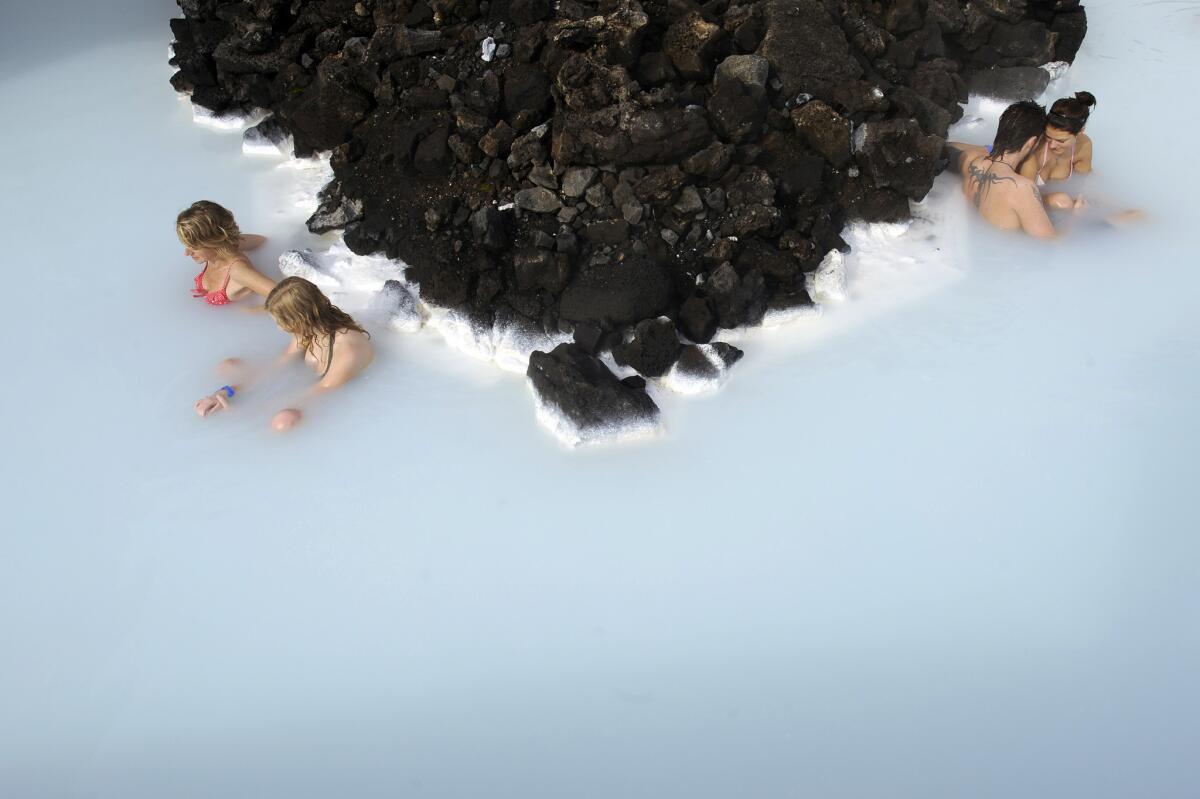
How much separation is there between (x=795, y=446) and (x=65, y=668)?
2.35 metres

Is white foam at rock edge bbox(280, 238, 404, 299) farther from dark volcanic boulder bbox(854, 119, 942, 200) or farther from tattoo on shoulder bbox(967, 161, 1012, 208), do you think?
tattoo on shoulder bbox(967, 161, 1012, 208)

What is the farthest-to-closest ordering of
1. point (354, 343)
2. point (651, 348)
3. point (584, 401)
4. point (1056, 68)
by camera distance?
point (1056, 68) < point (354, 343) < point (651, 348) < point (584, 401)

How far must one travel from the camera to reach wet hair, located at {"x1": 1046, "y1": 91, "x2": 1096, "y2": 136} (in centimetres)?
315

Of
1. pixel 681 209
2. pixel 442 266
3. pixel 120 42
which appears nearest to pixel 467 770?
pixel 442 266

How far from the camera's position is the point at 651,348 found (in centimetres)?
285

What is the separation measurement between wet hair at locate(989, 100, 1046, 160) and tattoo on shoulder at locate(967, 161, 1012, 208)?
0.37 feet

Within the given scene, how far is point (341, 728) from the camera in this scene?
2326 millimetres

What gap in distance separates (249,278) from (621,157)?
146 cm

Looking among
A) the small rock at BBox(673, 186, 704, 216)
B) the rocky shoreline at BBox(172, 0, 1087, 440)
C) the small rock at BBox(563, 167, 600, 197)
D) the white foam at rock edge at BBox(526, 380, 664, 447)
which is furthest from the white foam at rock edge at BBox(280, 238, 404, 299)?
the small rock at BBox(673, 186, 704, 216)

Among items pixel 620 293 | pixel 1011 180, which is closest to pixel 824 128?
pixel 1011 180

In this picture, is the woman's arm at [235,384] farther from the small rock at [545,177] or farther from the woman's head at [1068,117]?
the woman's head at [1068,117]

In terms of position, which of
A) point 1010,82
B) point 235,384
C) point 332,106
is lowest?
point 235,384

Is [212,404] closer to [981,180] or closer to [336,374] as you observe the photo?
[336,374]

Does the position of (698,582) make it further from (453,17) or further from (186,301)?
(453,17)
